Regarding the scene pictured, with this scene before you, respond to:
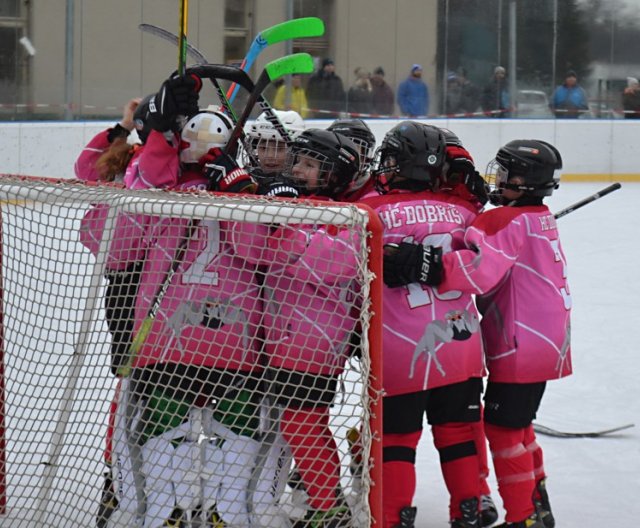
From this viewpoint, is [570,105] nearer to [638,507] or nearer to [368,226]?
[638,507]

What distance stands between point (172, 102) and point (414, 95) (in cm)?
1018

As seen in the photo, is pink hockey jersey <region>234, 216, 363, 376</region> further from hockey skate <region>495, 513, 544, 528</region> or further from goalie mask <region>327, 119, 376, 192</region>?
hockey skate <region>495, 513, 544, 528</region>

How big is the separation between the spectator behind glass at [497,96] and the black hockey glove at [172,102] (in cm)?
1041

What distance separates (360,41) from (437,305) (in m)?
10.2

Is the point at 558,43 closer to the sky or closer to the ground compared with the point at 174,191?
closer to the sky

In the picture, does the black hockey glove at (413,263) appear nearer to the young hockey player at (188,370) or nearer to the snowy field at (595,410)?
the young hockey player at (188,370)

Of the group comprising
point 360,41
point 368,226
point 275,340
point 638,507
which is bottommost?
point 638,507

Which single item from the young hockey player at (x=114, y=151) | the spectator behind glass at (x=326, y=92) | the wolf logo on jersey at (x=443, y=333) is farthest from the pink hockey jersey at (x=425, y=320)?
the spectator behind glass at (x=326, y=92)

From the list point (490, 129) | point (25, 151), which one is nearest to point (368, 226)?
point (25, 151)

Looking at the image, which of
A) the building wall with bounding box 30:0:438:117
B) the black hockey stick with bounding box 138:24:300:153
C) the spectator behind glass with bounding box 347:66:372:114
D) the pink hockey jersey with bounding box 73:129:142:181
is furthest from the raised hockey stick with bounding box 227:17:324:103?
the spectator behind glass with bounding box 347:66:372:114

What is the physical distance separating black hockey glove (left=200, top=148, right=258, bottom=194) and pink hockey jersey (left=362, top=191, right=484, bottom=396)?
0.33 meters

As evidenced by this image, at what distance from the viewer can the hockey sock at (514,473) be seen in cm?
275

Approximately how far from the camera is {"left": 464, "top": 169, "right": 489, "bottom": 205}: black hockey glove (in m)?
2.90

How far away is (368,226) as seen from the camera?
2217 mm
